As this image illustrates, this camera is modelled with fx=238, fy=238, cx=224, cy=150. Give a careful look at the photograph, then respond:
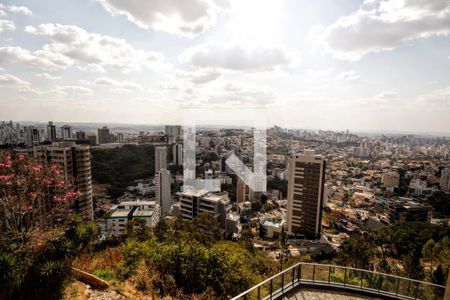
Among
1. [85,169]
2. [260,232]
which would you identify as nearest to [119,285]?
[85,169]

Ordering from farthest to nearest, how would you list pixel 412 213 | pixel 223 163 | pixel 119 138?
pixel 119 138
pixel 223 163
pixel 412 213

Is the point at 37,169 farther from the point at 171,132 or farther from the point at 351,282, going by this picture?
the point at 171,132

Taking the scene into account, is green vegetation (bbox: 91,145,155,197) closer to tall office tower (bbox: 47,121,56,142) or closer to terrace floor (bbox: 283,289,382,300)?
tall office tower (bbox: 47,121,56,142)

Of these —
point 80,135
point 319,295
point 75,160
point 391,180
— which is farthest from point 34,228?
point 80,135

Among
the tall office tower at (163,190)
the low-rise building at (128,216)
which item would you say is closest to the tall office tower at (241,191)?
the tall office tower at (163,190)

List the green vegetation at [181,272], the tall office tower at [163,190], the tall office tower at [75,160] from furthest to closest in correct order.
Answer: the tall office tower at [163,190], the tall office tower at [75,160], the green vegetation at [181,272]

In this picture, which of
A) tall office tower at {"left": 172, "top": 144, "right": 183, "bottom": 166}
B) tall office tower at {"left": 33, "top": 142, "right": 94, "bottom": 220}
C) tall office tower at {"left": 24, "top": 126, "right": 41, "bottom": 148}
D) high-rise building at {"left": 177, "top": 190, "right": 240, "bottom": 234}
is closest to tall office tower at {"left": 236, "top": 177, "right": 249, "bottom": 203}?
high-rise building at {"left": 177, "top": 190, "right": 240, "bottom": 234}

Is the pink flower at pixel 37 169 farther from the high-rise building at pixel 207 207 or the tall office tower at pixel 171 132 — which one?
the tall office tower at pixel 171 132
